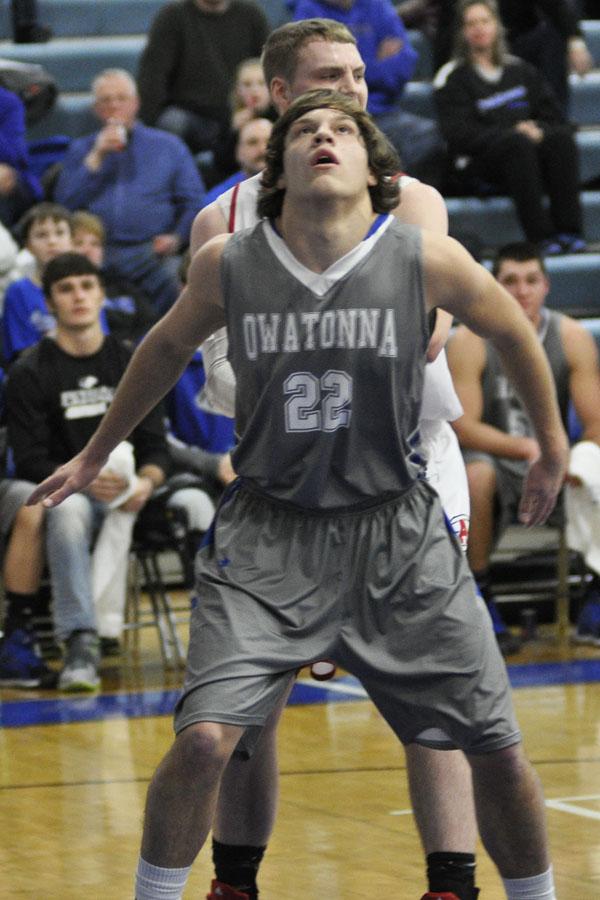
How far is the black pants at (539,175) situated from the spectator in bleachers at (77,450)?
325 centimetres

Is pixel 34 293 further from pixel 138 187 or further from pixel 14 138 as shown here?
pixel 14 138

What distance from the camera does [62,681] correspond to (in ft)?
21.7

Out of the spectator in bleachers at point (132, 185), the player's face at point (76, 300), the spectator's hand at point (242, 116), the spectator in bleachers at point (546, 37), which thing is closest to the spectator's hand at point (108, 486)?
the player's face at point (76, 300)

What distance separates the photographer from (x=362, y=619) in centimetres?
318

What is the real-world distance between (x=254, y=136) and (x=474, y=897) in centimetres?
534

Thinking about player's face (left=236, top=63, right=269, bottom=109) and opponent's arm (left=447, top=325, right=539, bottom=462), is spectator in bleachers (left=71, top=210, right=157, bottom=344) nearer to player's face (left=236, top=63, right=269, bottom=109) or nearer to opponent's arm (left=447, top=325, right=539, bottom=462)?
player's face (left=236, top=63, right=269, bottom=109)

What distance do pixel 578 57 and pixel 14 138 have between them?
11.5 ft

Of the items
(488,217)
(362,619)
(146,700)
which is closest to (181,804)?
(362,619)

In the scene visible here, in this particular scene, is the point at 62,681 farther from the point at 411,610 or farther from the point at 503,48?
the point at 503,48

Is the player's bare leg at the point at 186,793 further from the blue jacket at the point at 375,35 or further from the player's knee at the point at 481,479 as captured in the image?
the blue jacket at the point at 375,35

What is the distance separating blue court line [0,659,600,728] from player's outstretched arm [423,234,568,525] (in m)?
3.14

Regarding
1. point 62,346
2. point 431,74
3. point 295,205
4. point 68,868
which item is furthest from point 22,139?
point 295,205

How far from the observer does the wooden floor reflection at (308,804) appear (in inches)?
159

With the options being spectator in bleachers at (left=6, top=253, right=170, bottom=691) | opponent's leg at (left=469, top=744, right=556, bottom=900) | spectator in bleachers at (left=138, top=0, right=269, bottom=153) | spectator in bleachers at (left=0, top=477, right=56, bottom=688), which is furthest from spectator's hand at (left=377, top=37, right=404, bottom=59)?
opponent's leg at (left=469, top=744, right=556, bottom=900)
